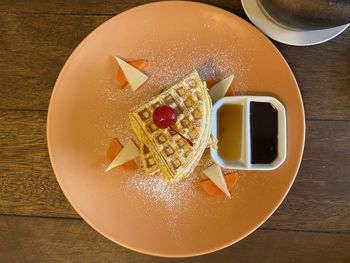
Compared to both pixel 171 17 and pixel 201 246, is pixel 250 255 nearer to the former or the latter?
pixel 201 246

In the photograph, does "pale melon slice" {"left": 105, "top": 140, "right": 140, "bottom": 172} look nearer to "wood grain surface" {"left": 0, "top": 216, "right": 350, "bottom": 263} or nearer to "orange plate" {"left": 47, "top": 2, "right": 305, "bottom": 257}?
"orange plate" {"left": 47, "top": 2, "right": 305, "bottom": 257}

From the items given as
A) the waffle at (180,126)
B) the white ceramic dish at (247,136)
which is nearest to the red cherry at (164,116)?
the waffle at (180,126)

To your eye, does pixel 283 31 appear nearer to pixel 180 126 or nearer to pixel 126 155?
pixel 180 126

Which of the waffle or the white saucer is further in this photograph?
the white saucer

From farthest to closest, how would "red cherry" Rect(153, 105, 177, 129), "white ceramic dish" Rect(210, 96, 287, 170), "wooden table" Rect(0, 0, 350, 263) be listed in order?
"wooden table" Rect(0, 0, 350, 263) → "white ceramic dish" Rect(210, 96, 287, 170) → "red cherry" Rect(153, 105, 177, 129)

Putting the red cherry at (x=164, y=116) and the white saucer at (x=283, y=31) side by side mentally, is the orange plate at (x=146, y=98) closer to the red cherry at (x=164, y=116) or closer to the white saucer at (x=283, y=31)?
the white saucer at (x=283, y=31)

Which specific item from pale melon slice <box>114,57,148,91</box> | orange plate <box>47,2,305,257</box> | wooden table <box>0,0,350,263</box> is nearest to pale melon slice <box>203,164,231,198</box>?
orange plate <box>47,2,305,257</box>
